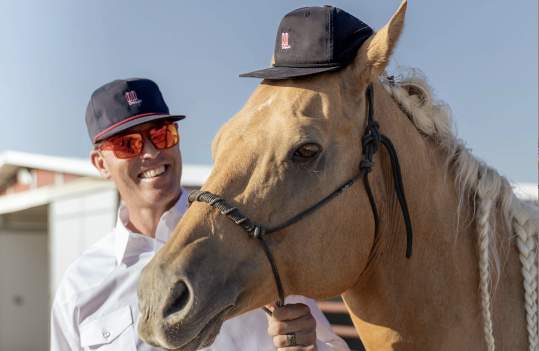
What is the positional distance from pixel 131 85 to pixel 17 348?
11.8 meters

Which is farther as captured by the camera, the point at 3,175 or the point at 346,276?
the point at 3,175

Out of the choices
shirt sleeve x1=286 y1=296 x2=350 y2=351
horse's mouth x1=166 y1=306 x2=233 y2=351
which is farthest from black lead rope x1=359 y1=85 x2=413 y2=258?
shirt sleeve x1=286 y1=296 x2=350 y2=351

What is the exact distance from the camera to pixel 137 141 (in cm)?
276

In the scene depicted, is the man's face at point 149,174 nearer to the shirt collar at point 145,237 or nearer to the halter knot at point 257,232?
the shirt collar at point 145,237

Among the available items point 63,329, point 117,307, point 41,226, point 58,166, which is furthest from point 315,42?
point 41,226

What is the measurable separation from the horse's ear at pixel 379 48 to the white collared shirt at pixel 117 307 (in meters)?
1.05

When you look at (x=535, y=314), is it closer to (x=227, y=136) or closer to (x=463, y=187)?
(x=463, y=187)

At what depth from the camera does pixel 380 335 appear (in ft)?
6.21

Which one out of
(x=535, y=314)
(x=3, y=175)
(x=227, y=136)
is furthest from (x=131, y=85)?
(x=3, y=175)

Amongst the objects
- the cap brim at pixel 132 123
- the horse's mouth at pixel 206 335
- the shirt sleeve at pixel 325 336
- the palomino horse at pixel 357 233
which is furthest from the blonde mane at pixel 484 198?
the cap brim at pixel 132 123

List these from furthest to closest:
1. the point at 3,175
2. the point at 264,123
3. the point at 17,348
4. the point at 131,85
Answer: the point at 17,348 < the point at 3,175 < the point at 131,85 < the point at 264,123

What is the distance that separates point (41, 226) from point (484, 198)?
13.1 m

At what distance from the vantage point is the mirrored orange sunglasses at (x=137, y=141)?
2756 mm

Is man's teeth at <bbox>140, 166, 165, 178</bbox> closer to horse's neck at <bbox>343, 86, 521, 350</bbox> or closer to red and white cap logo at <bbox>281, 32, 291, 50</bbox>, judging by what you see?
red and white cap logo at <bbox>281, 32, 291, 50</bbox>
